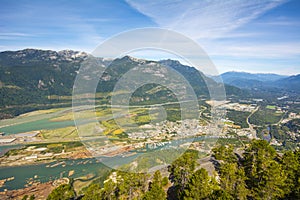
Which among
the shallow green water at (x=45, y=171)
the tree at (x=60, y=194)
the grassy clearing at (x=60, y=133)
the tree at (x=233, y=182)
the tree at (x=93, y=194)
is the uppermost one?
the tree at (x=233, y=182)

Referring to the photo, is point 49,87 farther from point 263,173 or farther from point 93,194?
point 263,173

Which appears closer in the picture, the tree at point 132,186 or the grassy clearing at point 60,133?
the tree at point 132,186

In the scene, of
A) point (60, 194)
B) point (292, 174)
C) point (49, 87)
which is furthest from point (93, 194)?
point (49, 87)

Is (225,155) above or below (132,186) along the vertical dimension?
above

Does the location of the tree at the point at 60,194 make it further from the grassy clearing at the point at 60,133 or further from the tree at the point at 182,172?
the grassy clearing at the point at 60,133

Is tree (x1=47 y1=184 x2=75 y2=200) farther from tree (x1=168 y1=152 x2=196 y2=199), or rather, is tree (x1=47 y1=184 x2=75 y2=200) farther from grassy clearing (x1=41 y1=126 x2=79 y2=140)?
grassy clearing (x1=41 y1=126 x2=79 y2=140)

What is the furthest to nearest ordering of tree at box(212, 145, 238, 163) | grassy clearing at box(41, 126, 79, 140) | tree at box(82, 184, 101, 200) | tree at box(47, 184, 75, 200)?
grassy clearing at box(41, 126, 79, 140)
tree at box(212, 145, 238, 163)
tree at box(47, 184, 75, 200)
tree at box(82, 184, 101, 200)

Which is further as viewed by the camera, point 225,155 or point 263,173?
point 225,155

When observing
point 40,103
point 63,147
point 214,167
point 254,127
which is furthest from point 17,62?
point 214,167

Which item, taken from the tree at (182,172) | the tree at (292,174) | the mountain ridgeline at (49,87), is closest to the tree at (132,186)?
the tree at (182,172)

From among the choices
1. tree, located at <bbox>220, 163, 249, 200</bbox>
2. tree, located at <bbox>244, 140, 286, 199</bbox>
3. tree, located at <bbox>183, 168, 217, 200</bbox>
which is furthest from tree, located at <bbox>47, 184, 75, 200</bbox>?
tree, located at <bbox>244, 140, 286, 199</bbox>

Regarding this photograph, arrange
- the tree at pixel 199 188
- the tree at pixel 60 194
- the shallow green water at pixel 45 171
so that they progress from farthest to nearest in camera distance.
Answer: the shallow green water at pixel 45 171 < the tree at pixel 60 194 < the tree at pixel 199 188

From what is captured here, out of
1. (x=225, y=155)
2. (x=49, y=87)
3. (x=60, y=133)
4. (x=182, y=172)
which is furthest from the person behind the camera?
(x=49, y=87)
